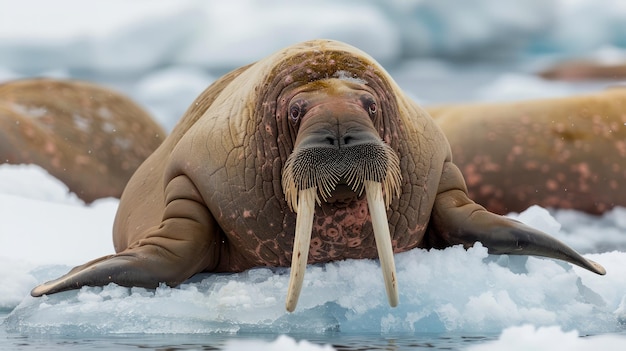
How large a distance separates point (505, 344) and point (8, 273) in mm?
3993

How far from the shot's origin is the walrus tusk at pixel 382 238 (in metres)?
5.64

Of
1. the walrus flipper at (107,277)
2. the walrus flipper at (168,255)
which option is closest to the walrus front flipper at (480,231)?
the walrus flipper at (168,255)

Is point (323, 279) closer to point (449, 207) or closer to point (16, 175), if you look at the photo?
point (449, 207)

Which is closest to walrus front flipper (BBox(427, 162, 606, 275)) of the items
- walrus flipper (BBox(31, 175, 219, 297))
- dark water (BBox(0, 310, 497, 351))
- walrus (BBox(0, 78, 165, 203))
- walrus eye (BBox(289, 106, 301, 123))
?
dark water (BBox(0, 310, 497, 351))

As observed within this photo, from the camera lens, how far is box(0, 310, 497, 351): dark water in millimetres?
5402

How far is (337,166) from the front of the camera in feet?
18.7

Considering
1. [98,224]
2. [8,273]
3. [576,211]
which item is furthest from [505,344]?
[576,211]

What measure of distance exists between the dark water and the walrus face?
250mm

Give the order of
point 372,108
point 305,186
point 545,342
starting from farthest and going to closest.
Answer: point 372,108 < point 305,186 < point 545,342

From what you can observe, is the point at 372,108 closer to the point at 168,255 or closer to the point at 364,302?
the point at 364,302

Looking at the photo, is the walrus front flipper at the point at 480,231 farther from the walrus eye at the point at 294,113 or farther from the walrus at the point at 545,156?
the walrus at the point at 545,156

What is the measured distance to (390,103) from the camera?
6.57m

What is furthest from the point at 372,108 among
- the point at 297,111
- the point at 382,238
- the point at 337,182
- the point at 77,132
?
the point at 77,132

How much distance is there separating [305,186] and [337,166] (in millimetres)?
215
